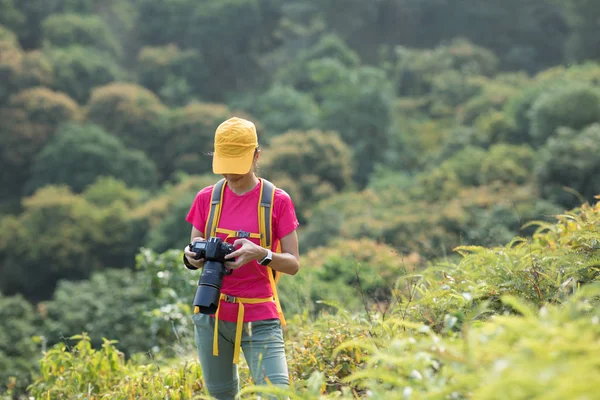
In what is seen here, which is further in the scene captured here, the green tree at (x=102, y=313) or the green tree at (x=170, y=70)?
the green tree at (x=170, y=70)

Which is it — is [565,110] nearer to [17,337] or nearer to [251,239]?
[17,337]

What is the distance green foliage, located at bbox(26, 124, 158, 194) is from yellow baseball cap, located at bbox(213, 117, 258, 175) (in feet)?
82.4

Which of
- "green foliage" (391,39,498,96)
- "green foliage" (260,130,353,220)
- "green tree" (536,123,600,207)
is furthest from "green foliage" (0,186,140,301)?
"green foliage" (391,39,498,96)

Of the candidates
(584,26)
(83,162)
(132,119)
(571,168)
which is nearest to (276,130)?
(132,119)

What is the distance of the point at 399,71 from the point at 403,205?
60.1 feet

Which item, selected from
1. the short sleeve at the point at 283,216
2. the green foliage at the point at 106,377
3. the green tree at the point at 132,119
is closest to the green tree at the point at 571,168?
the green foliage at the point at 106,377

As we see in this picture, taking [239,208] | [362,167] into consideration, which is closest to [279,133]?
[362,167]

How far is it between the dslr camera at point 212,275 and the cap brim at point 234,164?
26 cm

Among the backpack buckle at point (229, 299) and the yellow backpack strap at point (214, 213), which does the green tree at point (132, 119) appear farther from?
the backpack buckle at point (229, 299)

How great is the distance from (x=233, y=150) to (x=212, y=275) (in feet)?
1.58

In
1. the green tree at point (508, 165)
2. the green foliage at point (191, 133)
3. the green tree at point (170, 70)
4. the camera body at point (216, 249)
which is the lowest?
the camera body at point (216, 249)

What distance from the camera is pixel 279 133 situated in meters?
29.6

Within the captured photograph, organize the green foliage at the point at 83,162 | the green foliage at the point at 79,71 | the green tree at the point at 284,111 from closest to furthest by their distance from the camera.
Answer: the green foliage at the point at 83,162 → the green tree at the point at 284,111 → the green foliage at the point at 79,71

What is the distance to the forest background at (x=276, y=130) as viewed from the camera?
600 inches
